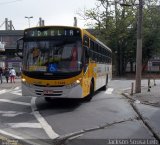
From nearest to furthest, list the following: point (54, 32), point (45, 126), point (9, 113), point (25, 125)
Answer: point (45, 126) < point (25, 125) < point (9, 113) < point (54, 32)

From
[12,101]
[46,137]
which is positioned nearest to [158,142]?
[46,137]

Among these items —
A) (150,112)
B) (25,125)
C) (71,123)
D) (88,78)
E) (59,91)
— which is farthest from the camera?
(88,78)

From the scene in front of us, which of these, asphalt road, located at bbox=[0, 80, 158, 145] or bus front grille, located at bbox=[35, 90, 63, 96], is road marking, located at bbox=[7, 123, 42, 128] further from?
bus front grille, located at bbox=[35, 90, 63, 96]

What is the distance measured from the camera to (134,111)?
56.5 feet

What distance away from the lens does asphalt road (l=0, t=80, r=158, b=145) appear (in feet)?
36.3

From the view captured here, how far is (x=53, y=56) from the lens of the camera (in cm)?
1730

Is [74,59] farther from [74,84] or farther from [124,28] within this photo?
[124,28]

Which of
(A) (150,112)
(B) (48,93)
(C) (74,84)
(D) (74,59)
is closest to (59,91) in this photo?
(B) (48,93)

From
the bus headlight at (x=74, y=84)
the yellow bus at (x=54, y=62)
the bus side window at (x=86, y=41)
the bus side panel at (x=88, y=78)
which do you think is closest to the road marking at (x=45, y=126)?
the yellow bus at (x=54, y=62)

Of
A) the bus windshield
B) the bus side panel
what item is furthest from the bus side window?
the bus side panel

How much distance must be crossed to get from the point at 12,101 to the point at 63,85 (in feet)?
13.8

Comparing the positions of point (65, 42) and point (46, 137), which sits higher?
point (65, 42)

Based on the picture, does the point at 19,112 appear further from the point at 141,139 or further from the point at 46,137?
the point at 141,139

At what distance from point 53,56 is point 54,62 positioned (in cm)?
24
